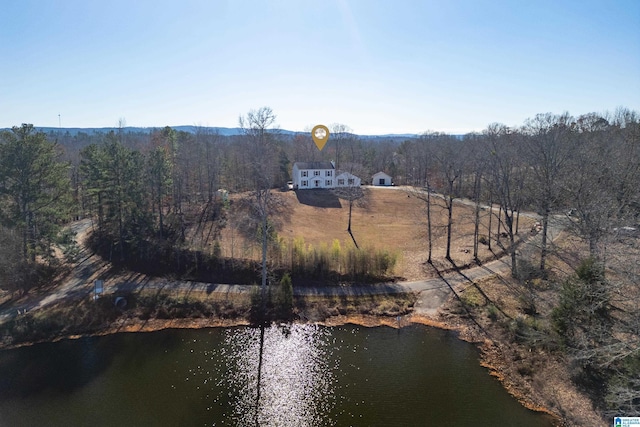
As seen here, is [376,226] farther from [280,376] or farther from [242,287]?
[280,376]

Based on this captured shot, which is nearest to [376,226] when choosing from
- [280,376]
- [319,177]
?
[319,177]

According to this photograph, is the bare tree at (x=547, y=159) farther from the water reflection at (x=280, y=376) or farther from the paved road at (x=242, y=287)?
the water reflection at (x=280, y=376)

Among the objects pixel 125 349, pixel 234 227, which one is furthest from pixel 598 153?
pixel 125 349

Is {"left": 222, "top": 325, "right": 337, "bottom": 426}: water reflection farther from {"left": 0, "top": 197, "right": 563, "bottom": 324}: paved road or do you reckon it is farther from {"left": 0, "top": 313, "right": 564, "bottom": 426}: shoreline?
{"left": 0, "top": 197, "right": 563, "bottom": 324}: paved road

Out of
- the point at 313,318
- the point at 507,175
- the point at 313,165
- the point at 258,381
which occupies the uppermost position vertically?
the point at 313,165

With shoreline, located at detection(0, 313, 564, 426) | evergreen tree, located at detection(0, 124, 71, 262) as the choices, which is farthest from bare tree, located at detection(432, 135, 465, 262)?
evergreen tree, located at detection(0, 124, 71, 262)

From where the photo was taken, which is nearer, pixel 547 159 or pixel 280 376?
pixel 280 376

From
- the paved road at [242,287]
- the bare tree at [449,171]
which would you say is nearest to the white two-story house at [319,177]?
the bare tree at [449,171]
